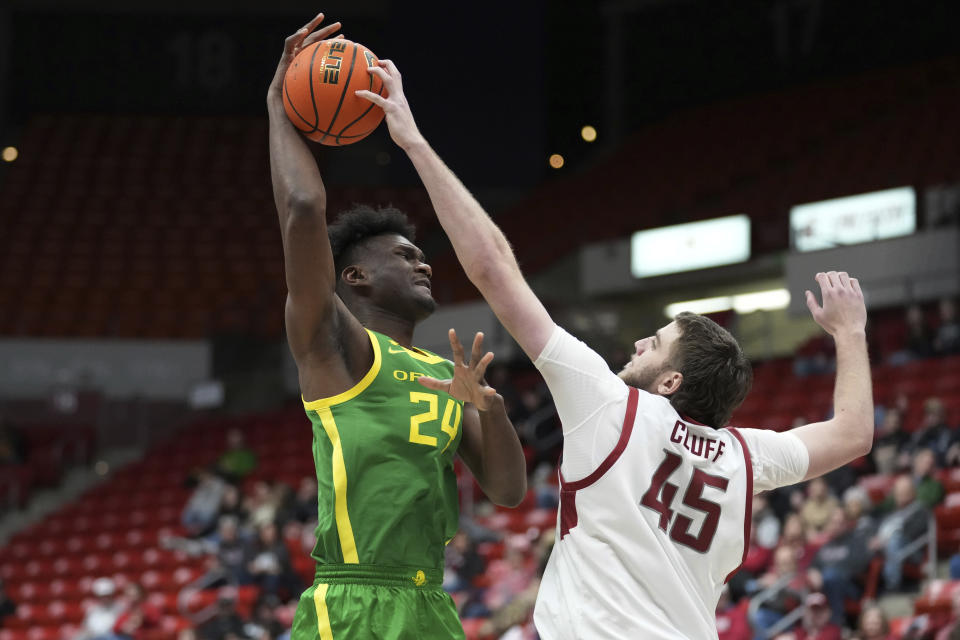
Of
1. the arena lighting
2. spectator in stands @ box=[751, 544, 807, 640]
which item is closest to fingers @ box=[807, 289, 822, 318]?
spectator in stands @ box=[751, 544, 807, 640]

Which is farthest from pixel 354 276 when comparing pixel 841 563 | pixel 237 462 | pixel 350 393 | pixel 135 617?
pixel 237 462

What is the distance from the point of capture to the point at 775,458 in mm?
3391

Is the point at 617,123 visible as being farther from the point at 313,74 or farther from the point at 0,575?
the point at 313,74

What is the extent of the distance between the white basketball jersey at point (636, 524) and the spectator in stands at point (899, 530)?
646 centimetres

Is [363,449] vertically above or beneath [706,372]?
beneath

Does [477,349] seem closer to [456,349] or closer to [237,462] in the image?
[456,349]

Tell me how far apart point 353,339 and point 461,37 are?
2115cm

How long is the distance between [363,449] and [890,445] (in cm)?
809

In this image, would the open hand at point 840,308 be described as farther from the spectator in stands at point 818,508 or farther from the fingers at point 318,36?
the spectator in stands at point 818,508

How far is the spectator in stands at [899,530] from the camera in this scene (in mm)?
9188

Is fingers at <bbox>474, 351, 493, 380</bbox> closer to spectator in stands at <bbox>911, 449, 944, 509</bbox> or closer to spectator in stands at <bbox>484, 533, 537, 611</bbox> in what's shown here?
spectator in stands at <bbox>911, 449, 944, 509</bbox>

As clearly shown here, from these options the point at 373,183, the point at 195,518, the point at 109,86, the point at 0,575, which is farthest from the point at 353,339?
the point at 109,86

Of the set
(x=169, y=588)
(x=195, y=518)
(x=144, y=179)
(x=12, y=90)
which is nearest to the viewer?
(x=169, y=588)

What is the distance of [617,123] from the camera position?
77.5 feet
